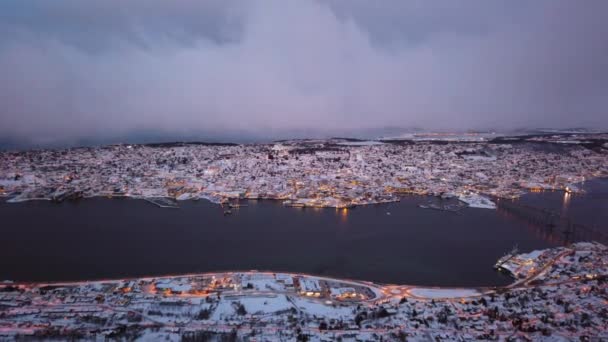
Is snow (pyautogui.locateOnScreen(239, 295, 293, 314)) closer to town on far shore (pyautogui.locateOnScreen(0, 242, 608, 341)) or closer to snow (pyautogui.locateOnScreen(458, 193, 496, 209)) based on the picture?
town on far shore (pyautogui.locateOnScreen(0, 242, 608, 341))

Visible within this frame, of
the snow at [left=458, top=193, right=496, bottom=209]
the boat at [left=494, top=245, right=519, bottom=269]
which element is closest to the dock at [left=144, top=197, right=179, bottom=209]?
the boat at [left=494, top=245, right=519, bottom=269]

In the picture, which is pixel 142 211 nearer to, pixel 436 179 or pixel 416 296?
pixel 416 296

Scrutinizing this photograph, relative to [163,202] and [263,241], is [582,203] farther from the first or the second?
[163,202]

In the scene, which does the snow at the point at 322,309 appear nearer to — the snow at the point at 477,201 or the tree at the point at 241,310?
the tree at the point at 241,310

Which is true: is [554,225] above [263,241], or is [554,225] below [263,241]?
above

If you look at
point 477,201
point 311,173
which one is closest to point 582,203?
point 477,201

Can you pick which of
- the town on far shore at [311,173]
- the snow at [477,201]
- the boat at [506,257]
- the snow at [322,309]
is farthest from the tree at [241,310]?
the snow at [477,201]
